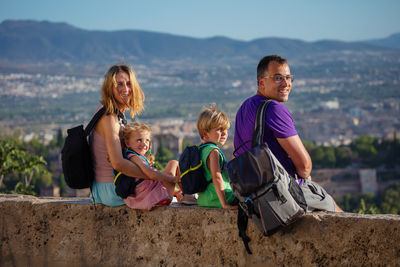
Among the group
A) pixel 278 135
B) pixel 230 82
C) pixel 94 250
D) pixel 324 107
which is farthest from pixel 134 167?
pixel 230 82

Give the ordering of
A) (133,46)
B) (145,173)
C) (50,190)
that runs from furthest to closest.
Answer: (133,46)
(50,190)
(145,173)

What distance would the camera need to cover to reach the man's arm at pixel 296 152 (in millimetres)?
2330

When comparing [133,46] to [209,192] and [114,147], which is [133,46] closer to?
[114,147]

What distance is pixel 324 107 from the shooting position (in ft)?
354

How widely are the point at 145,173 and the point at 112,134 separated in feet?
0.74

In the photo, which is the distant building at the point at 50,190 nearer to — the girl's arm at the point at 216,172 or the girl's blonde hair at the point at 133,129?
the girl's blonde hair at the point at 133,129

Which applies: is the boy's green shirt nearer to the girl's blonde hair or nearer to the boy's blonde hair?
the boy's blonde hair

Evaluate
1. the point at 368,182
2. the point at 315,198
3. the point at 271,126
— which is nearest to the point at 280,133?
the point at 271,126

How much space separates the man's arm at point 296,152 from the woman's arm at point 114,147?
2.15 feet

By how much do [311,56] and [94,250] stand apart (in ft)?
572

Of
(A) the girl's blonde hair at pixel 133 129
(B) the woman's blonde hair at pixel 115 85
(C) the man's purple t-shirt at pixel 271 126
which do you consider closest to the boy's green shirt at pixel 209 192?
(C) the man's purple t-shirt at pixel 271 126

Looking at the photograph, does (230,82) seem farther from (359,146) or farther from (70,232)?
(70,232)

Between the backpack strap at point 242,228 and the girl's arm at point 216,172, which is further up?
the girl's arm at point 216,172

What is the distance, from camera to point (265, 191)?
2.09 m
